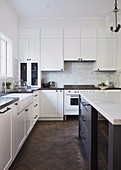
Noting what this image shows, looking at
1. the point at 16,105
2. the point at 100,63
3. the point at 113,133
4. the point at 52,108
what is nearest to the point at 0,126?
the point at 16,105

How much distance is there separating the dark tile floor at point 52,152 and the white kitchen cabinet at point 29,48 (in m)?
2.03

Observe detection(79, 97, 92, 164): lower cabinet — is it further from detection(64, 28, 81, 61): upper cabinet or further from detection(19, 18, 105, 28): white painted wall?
detection(19, 18, 105, 28): white painted wall

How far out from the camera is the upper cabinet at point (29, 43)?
4.38 meters

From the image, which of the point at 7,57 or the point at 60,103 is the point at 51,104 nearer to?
the point at 60,103

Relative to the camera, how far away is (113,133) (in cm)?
98

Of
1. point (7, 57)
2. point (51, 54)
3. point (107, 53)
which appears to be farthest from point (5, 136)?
point (107, 53)

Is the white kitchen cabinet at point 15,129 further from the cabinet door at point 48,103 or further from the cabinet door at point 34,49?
the cabinet door at point 34,49

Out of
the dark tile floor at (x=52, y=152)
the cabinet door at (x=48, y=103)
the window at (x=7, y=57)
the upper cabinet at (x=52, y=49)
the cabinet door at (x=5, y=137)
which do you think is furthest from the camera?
the upper cabinet at (x=52, y=49)

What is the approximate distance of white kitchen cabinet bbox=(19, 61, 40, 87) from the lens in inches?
174

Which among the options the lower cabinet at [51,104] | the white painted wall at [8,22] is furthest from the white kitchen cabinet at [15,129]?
the lower cabinet at [51,104]

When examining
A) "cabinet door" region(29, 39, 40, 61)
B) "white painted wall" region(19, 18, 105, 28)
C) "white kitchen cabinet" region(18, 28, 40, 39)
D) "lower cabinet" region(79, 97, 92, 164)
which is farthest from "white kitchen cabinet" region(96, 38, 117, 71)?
"lower cabinet" region(79, 97, 92, 164)

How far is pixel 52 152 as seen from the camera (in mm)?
2447

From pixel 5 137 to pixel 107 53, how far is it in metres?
3.61

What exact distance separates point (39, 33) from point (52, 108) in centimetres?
213
